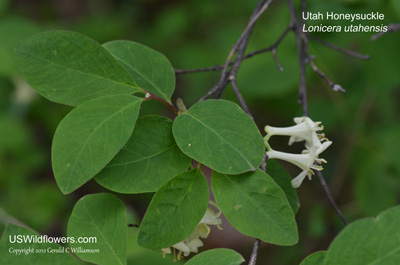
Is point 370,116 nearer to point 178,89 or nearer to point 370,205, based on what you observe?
point 370,205

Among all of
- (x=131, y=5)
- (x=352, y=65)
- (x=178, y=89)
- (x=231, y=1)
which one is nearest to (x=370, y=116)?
(x=352, y=65)

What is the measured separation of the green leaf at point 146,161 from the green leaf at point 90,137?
0.15 ft

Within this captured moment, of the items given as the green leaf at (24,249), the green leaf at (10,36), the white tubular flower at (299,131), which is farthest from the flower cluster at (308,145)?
the green leaf at (10,36)

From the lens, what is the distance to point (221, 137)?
0.98 metres

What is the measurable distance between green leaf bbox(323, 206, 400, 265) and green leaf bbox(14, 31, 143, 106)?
0.56 metres

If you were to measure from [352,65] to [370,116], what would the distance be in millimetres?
356

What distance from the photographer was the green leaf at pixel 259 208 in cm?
95

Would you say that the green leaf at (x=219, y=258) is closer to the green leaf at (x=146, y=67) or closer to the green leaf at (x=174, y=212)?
the green leaf at (x=174, y=212)

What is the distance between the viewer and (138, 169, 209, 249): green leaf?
3.20 ft

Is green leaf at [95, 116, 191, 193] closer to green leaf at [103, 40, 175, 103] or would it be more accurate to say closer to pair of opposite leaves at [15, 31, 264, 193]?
pair of opposite leaves at [15, 31, 264, 193]

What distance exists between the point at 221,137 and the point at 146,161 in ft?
0.55

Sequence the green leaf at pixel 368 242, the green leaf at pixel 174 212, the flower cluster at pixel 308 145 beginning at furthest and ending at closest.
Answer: the flower cluster at pixel 308 145
the green leaf at pixel 174 212
the green leaf at pixel 368 242

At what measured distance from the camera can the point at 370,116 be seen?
311 centimetres

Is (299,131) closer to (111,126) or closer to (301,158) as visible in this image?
(301,158)
